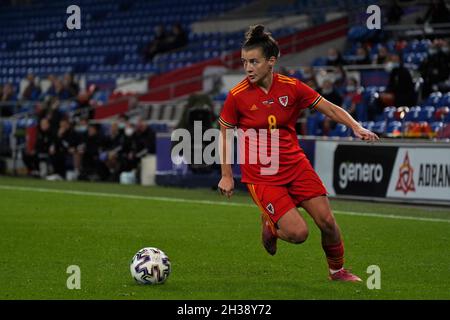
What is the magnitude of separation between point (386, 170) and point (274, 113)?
9.53 metres

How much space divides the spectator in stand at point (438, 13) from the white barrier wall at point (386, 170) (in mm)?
6846

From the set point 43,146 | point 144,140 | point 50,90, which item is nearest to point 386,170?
point 144,140

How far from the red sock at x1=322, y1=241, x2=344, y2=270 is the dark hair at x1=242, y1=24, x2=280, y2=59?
67.2 inches

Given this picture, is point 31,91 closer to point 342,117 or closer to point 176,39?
point 176,39

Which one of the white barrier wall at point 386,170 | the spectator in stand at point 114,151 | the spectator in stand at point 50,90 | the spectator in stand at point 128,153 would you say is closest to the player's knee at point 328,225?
the white barrier wall at point 386,170

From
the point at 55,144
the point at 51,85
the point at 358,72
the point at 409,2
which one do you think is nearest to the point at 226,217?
the point at 358,72

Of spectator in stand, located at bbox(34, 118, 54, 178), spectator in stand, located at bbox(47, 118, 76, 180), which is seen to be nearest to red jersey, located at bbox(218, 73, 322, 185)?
spectator in stand, located at bbox(47, 118, 76, 180)

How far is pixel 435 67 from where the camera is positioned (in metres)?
22.1

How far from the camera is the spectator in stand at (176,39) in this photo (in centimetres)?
3400

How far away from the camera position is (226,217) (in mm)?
15867

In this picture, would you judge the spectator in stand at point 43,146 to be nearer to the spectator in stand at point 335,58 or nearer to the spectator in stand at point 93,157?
the spectator in stand at point 93,157

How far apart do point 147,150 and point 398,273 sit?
578 inches

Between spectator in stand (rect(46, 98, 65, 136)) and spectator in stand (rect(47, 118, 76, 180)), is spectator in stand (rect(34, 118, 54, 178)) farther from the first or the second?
spectator in stand (rect(47, 118, 76, 180))
